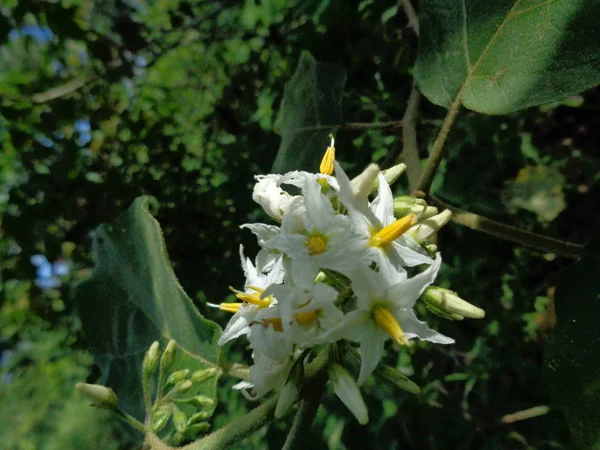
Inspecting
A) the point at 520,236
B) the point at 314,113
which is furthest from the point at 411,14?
the point at 520,236

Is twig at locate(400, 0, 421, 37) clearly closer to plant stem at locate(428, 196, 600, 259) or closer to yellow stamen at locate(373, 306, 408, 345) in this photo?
plant stem at locate(428, 196, 600, 259)

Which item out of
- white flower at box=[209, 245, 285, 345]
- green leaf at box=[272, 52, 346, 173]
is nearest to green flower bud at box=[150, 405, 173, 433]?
white flower at box=[209, 245, 285, 345]

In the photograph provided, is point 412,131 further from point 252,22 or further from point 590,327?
point 252,22

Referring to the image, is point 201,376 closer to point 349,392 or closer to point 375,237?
point 349,392

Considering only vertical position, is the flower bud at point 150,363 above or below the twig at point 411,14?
below

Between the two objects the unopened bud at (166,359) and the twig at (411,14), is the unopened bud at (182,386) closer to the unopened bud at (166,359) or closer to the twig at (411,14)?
the unopened bud at (166,359)

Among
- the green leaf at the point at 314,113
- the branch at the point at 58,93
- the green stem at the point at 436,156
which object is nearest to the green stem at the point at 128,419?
the green stem at the point at 436,156

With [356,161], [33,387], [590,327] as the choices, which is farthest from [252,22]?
[33,387]
